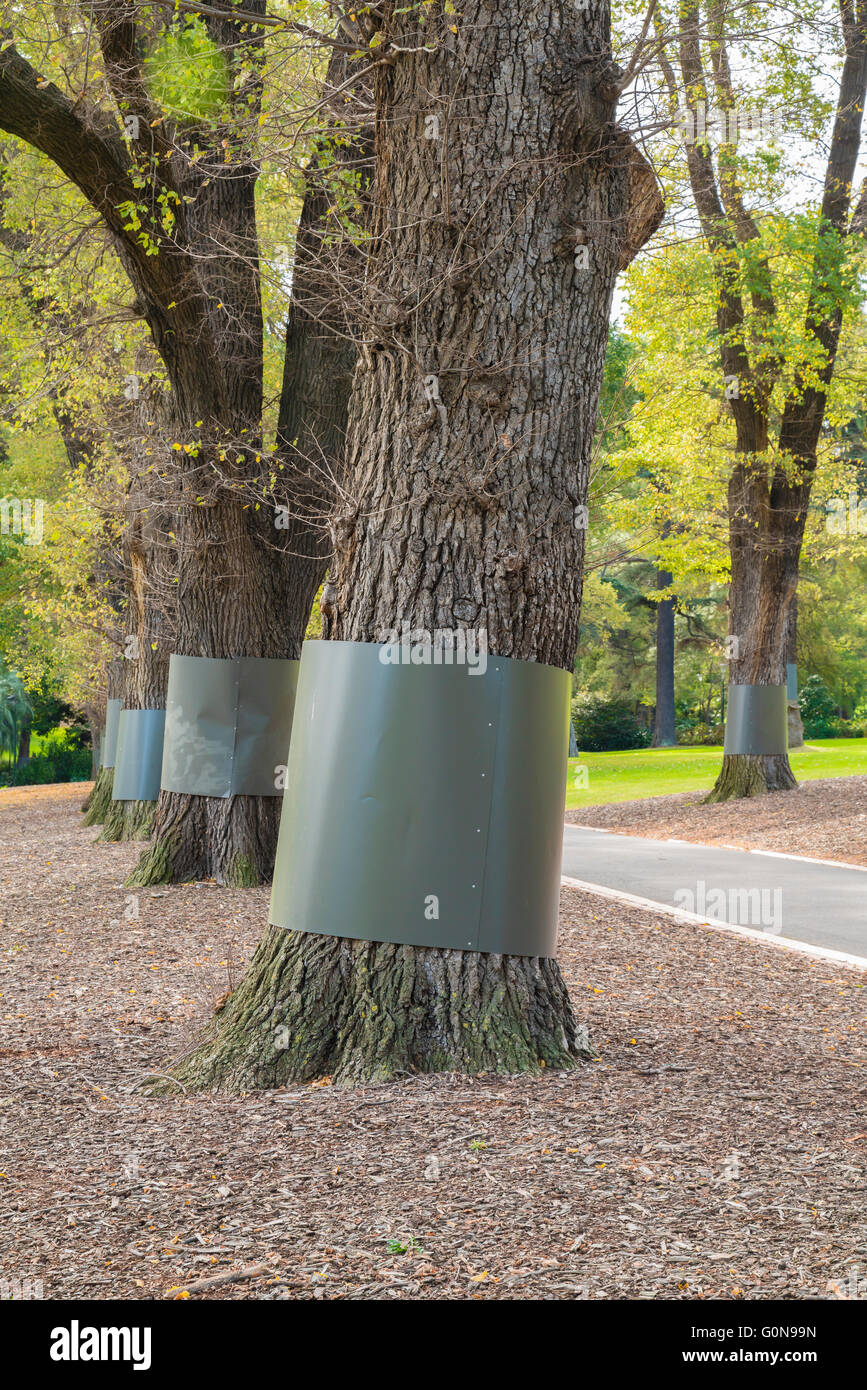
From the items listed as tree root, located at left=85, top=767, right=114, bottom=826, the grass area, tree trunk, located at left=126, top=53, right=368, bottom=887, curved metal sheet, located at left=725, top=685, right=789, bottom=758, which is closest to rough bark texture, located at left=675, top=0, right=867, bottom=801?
curved metal sheet, located at left=725, top=685, right=789, bottom=758

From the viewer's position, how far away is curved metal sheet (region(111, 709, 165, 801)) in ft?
54.1

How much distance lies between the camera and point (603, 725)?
4447 centimetres

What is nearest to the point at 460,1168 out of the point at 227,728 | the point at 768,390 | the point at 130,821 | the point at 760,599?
the point at 227,728

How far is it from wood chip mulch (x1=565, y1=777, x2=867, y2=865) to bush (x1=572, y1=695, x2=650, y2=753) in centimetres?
2278

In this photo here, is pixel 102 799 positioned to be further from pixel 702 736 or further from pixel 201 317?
pixel 702 736

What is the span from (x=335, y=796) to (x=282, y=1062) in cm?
112

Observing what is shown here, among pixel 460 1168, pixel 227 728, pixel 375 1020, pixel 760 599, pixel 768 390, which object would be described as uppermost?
pixel 768 390

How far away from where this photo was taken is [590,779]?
31000mm

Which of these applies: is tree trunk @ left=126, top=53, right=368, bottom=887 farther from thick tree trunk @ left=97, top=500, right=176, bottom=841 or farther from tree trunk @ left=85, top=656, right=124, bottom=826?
tree trunk @ left=85, top=656, right=124, bottom=826

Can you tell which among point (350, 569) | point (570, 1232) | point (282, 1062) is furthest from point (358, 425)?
point (570, 1232)

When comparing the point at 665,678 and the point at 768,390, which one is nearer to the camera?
the point at 768,390

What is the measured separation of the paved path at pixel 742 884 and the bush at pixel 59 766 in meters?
35.0

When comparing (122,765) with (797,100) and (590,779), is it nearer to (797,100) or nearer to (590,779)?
(797,100)

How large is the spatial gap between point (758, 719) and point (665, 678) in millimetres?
24099
